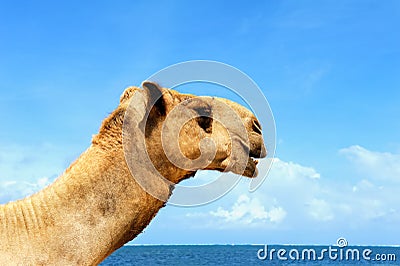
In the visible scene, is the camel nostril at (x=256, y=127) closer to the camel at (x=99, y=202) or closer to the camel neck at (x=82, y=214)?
the camel at (x=99, y=202)

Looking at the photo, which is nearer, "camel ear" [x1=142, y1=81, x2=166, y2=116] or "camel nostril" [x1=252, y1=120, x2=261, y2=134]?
"camel ear" [x1=142, y1=81, x2=166, y2=116]

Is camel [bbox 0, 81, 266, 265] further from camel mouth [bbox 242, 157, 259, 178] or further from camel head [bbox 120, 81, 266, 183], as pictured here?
camel mouth [bbox 242, 157, 259, 178]

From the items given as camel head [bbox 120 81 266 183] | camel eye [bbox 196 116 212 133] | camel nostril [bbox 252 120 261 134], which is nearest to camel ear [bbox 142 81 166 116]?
camel head [bbox 120 81 266 183]

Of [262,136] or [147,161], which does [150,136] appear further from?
[262,136]

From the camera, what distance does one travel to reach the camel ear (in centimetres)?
545

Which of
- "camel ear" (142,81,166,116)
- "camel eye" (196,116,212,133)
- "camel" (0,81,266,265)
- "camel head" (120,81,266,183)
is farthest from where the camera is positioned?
"camel eye" (196,116,212,133)

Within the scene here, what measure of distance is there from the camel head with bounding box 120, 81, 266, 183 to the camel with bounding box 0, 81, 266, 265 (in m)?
0.01

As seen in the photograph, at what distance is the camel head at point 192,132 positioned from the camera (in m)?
5.58

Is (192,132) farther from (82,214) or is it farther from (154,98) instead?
(82,214)

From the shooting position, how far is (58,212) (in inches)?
203

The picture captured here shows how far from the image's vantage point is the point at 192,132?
5934mm

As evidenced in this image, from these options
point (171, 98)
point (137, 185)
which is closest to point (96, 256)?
point (137, 185)

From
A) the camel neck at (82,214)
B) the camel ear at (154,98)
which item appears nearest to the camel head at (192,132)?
the camel ear at (154,98)

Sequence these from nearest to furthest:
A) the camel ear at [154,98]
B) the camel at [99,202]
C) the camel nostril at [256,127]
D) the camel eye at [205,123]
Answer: the camel at [99,202] → the camel ear at [154,98] → the camel eye at [205,123] → the camel nostril at [256,127]
